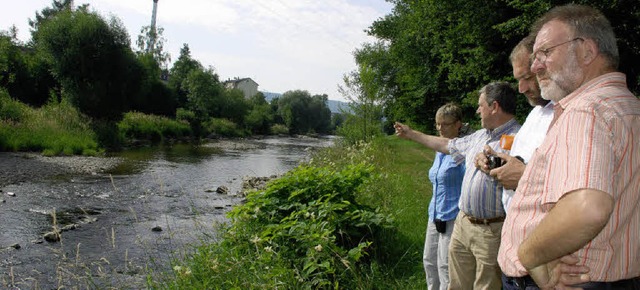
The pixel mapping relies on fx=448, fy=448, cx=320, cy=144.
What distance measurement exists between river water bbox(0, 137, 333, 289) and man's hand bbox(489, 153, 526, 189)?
9.78 feet

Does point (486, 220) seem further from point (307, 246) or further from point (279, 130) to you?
point (279, 130)

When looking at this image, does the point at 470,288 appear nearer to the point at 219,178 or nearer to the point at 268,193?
the point at 268,193

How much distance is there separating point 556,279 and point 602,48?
885mm

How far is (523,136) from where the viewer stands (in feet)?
8.46

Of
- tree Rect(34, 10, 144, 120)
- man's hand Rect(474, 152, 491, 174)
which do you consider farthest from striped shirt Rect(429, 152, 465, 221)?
tree Rect(34, 10, 144, 120)

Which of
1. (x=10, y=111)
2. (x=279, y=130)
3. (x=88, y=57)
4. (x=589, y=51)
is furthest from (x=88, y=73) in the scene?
(x=279, y=130)

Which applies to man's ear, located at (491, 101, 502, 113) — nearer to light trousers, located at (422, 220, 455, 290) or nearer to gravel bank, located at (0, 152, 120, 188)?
light trousers, located at (422, 220, 455, 290)

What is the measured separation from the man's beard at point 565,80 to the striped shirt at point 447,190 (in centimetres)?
234

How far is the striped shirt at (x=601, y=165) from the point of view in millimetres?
1455

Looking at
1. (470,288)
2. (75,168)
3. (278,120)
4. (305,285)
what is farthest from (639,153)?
(278,120)

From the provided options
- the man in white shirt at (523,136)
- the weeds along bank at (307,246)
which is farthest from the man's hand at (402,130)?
the man in white shirt at (523,136)

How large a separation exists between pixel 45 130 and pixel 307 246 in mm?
20433

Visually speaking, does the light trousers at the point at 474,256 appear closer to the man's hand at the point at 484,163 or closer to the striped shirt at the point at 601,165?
the man's hand at the point at 484,163

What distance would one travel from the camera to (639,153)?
5.02 feet
